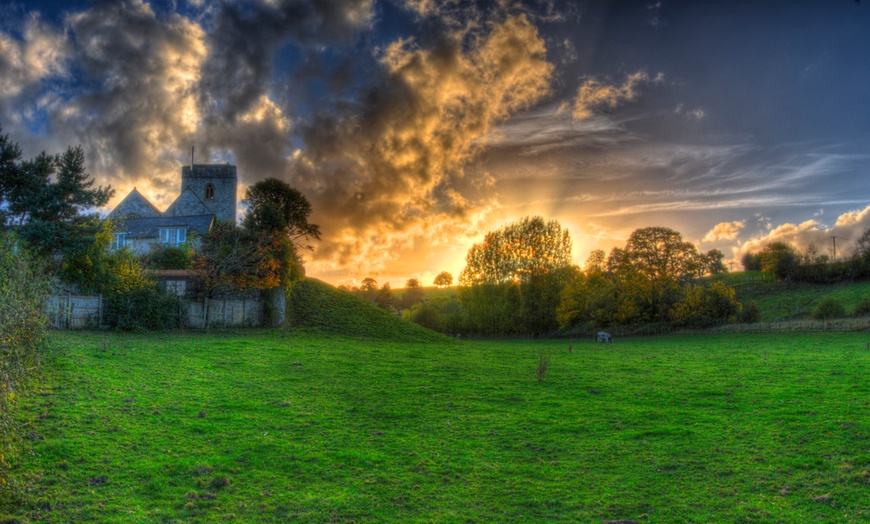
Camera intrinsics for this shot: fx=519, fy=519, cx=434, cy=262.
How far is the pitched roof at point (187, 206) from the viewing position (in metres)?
64.9

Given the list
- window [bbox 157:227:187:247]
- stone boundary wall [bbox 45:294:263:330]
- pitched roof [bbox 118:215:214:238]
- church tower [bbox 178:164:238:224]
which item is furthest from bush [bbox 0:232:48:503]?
church tower [bbox 178:164:238:224]

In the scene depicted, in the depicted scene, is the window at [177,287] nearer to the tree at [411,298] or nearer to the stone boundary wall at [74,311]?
the stone boundary wall at [74,311]

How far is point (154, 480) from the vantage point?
10312mm

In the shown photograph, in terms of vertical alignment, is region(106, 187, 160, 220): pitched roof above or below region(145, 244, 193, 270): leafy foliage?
above

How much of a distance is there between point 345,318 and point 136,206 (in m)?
36.2

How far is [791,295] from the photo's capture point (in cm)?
7594

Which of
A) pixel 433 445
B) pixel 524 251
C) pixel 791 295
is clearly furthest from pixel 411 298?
pixel 433 445

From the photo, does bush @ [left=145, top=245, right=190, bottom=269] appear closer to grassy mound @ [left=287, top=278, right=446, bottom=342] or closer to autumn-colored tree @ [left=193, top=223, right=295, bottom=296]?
autumn-colored tree @ [left=193, top=223, right=295, bottom=296]

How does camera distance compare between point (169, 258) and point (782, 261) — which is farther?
point (782, 261)

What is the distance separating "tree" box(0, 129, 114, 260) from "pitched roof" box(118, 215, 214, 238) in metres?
22.7

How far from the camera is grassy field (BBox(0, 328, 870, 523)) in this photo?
9539 mm

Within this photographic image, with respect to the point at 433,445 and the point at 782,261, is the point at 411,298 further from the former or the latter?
the point at 433,445

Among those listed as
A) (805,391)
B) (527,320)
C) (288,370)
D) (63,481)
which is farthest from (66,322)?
(527,320)

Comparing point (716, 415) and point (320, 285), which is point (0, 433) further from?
point (320, 285)
